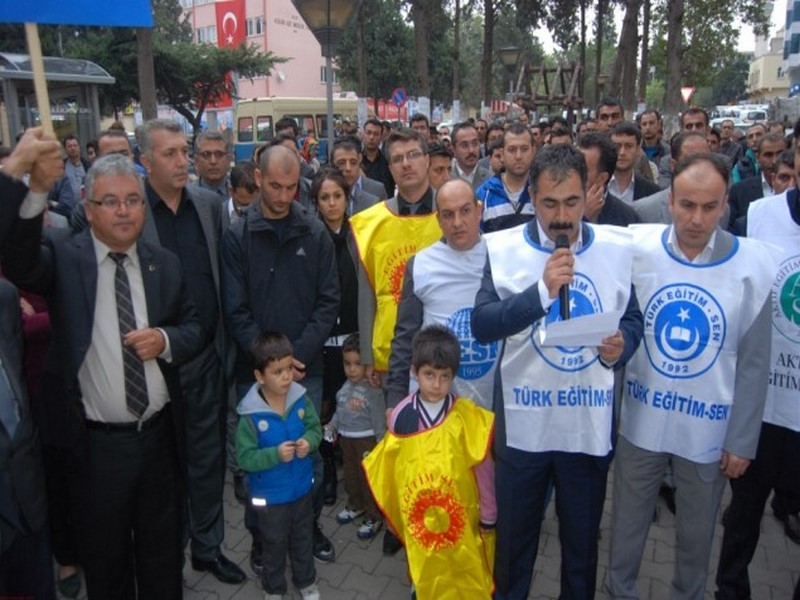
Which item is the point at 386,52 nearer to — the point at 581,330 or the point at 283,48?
the point at 283,48

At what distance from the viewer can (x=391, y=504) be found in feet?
10.2

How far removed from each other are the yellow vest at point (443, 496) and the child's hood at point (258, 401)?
54 cm

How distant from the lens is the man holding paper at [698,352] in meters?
2.68

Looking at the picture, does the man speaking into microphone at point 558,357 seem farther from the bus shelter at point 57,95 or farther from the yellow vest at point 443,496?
the bus shelter at point 57,95

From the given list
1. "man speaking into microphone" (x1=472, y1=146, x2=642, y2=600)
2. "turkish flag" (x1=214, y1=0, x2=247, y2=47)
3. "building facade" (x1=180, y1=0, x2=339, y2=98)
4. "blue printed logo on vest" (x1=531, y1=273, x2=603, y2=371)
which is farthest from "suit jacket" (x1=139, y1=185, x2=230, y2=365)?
"turkish flag" (x1=214, y1=0, x2=247, y2=47)

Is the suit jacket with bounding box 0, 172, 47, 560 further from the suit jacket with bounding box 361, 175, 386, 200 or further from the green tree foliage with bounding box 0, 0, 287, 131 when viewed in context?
the green tree foliage with bounding box 0, 0, 287, 131

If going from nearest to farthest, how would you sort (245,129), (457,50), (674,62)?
(674,62) → (245,129) → (457,50)

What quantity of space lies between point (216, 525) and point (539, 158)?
2.52 m

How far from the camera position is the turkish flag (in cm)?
4416

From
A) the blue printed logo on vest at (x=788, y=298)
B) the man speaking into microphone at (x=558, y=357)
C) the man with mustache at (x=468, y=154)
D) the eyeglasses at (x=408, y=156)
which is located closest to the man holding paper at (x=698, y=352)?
the man speaking into microphone at (x=558, y=357)

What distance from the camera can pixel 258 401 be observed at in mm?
3246

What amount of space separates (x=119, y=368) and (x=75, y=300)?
33cm

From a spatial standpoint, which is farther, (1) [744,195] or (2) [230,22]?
(2) [230,22]

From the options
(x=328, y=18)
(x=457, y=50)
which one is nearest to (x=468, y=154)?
(x=328, y=18)
